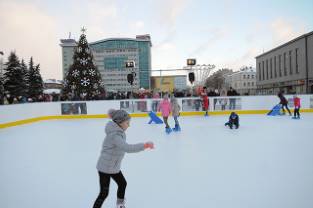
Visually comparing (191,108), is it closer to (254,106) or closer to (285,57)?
(254,106)

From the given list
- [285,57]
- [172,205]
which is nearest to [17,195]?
[172,205]

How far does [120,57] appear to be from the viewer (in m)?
96.8

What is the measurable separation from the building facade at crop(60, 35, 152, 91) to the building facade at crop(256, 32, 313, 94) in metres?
38.5

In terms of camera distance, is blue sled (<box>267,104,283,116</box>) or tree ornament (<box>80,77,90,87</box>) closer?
blue sled (<box>267,104,283,116</box>)

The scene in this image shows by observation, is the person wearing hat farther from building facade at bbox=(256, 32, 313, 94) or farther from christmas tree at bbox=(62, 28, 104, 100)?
building facade at bbox=(256, 32, 313, 94)

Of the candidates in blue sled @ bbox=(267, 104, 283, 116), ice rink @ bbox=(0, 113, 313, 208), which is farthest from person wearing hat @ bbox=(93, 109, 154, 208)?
blue sled @ bbox=(267, 104, 283, 116)

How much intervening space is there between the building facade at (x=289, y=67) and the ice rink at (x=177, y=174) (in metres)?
25.6

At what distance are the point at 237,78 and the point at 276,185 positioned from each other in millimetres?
93677

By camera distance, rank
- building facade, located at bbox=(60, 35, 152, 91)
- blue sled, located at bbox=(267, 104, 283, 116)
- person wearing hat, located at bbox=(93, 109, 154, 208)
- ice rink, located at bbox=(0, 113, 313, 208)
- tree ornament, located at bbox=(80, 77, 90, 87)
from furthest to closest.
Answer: building facade, located at bbox=(60, 35, 152, 91), tree ornament, located at bbox=(80, 77, 90, 87), blue sled, located at bbox=(267, 104, 283, 116), ice rink, located at bbox=(0, 113, 313, 208), person wearing hat, located at bbox=(93, 109, 154, 208)

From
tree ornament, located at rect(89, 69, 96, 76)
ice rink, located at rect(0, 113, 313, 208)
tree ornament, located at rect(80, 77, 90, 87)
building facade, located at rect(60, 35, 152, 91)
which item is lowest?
ice rink, located at rect(0, 113, 313, 208)

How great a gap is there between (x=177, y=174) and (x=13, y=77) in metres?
35.7

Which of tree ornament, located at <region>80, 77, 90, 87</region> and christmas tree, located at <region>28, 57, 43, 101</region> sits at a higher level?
christmas tree, located at <region>28, 57, 43, 101</region>

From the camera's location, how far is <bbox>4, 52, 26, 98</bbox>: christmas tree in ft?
114

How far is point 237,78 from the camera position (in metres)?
93.6
